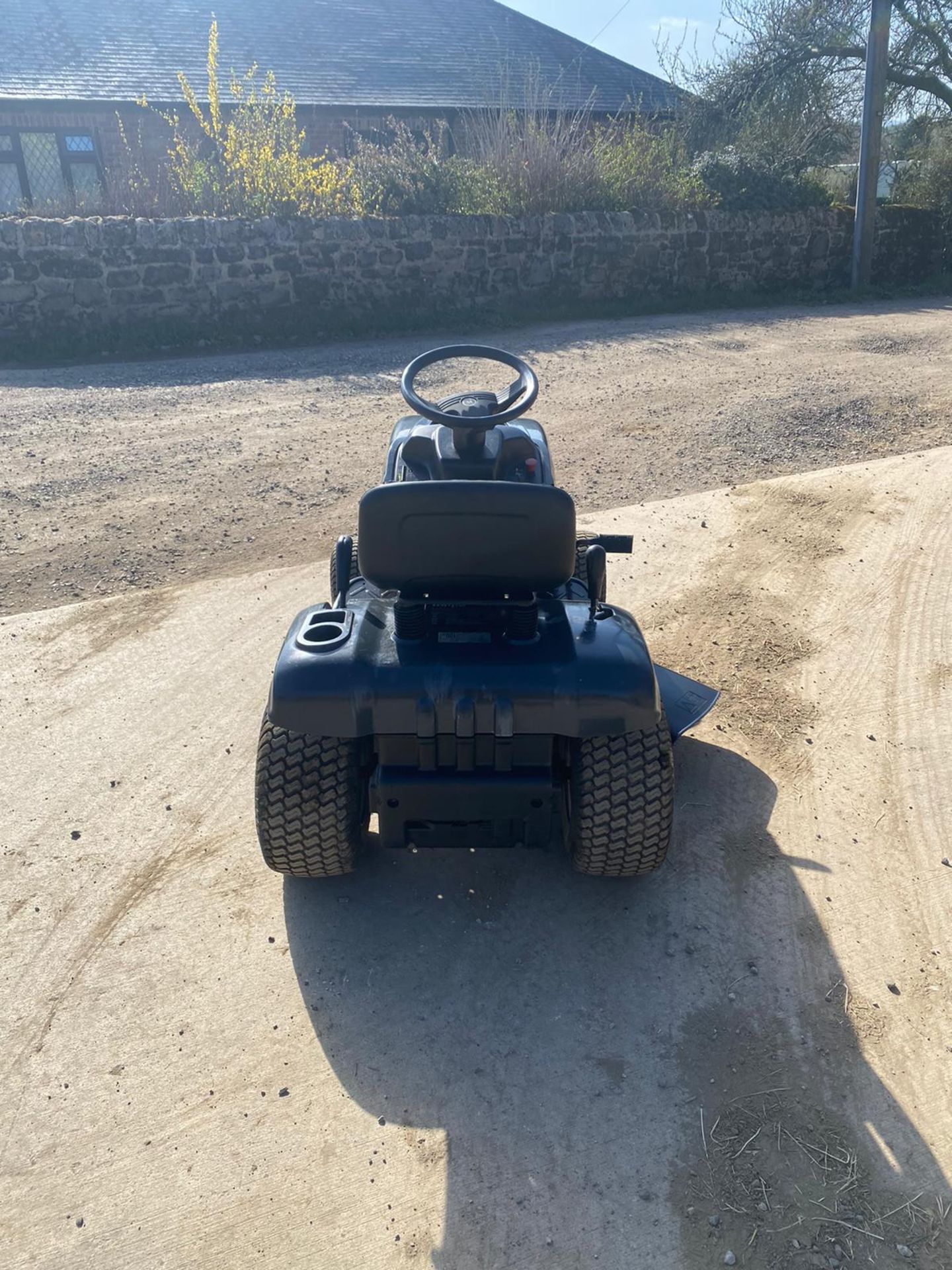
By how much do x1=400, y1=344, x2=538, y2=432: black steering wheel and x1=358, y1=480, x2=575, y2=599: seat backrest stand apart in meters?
0.46

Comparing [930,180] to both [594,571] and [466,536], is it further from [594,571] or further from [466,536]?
[466,536]

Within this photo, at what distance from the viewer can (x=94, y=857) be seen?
3.25 meters

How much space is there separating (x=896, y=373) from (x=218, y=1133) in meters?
9.18

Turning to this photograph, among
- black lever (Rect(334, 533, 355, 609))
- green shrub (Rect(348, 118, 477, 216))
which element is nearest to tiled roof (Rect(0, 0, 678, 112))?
green shrub (Rect(348, 118, 477, 216))

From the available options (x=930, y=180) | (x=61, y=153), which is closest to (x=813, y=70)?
(x=930, y=180)

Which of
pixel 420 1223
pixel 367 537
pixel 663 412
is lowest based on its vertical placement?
pixel 420 1223

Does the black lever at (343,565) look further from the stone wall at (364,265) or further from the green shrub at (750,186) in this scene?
the green shrub at (750,186)

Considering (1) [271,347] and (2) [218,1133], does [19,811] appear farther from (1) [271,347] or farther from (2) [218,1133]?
(1) [271,347]

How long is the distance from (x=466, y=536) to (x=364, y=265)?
976 centimetres

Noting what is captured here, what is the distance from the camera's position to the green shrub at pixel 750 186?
14.0 m

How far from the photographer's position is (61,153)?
1734 centimetres

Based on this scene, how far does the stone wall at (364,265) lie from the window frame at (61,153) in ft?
26.4

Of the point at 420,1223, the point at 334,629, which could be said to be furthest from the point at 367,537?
the point at 420,1223

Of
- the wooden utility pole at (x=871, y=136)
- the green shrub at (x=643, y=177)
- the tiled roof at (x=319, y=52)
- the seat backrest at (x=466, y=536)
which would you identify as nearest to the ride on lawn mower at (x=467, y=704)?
the seat backrest at (x=466, y=536)
